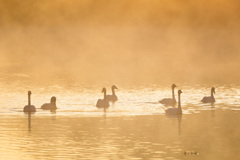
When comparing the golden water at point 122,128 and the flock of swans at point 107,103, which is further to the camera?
the flock of swans at point 107,103

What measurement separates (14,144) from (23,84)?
27771 millimetres

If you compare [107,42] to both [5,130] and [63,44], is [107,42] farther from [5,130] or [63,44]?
[5,130]

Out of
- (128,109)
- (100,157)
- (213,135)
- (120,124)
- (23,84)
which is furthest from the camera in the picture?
(23,84)

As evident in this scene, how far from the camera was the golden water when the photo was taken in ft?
98.4

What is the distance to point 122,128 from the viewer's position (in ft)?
117

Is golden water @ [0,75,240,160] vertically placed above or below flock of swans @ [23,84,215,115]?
below

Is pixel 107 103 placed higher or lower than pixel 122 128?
higher

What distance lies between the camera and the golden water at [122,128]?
30.0 metres

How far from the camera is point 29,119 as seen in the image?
38906 mm

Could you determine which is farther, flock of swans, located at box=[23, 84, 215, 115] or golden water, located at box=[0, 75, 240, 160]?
flock of swans, located at box=[23, 84, 215, 115]

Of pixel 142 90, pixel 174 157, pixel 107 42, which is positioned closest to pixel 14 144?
pixel 174 157

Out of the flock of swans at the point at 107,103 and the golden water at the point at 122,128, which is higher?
the flock of swans at the point at 107,103

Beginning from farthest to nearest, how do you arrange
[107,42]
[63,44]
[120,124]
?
[107,42]
[63,44]
[120,124]

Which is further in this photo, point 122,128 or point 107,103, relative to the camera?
point 107,103
